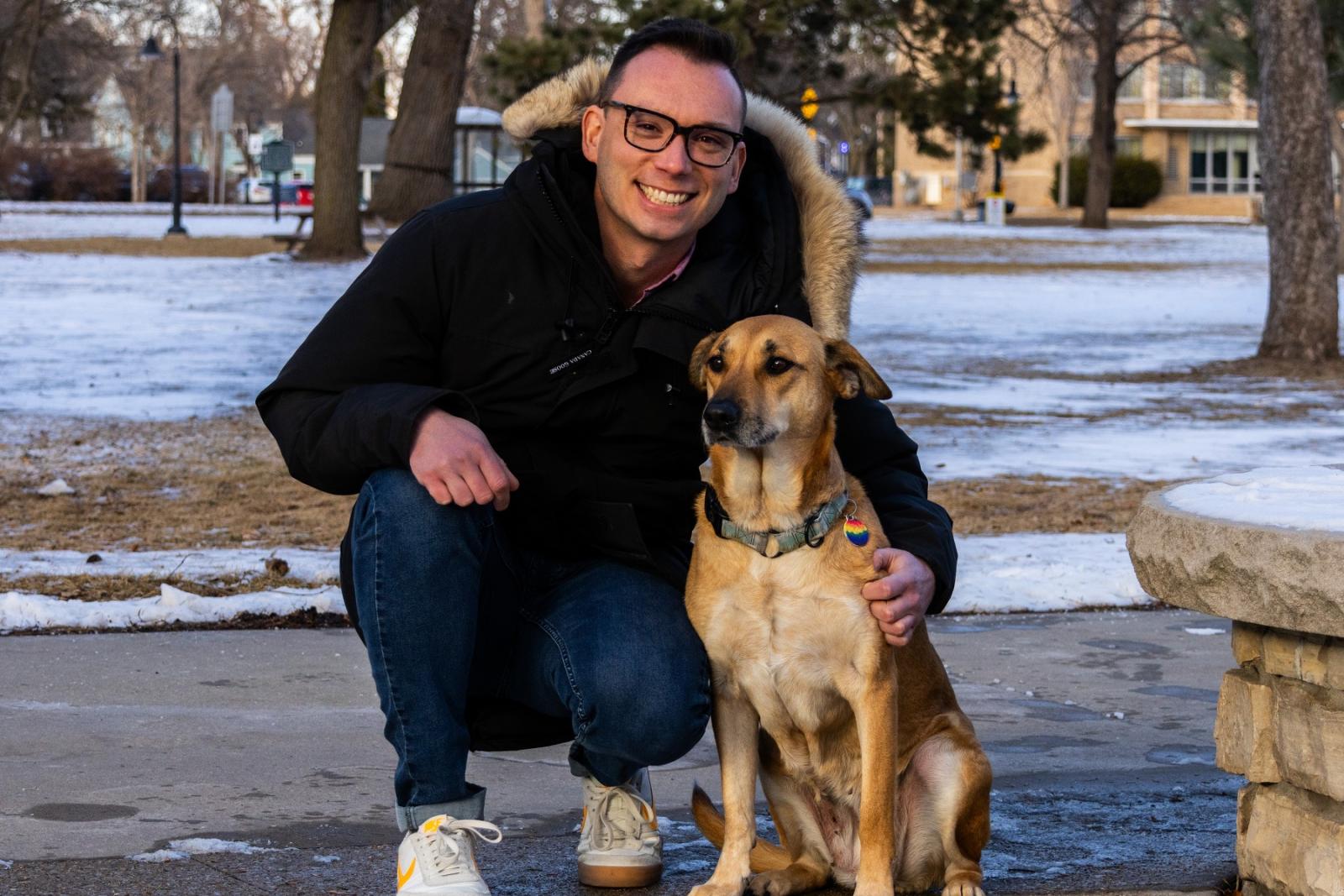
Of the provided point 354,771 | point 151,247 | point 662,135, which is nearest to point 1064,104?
point 151,247

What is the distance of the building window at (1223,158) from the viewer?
72438 mm

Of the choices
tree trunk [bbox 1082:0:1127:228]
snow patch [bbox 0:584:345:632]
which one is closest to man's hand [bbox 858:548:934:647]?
snow patch [bbox 0:584:345:632]

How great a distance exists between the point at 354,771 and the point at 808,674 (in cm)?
146

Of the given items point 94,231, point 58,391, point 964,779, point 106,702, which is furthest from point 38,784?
point 94,231

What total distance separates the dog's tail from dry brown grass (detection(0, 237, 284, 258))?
78.7 ft

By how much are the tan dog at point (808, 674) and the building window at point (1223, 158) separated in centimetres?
7330

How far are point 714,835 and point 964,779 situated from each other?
1.78ft

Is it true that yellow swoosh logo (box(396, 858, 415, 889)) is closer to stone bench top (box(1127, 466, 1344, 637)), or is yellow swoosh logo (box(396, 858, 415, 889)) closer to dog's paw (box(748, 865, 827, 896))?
dog's paw (box(748, 865, 827, 896))

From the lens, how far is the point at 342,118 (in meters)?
23.6

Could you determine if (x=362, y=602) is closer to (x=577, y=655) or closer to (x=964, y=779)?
(x=577, y=655)

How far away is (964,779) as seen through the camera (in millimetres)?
3350

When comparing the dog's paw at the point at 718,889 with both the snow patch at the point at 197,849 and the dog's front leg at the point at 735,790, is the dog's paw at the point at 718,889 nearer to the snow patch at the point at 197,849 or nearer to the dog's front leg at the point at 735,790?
the dog's front leg at the point at 735,790

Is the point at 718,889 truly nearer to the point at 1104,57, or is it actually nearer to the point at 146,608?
the point at 146,608

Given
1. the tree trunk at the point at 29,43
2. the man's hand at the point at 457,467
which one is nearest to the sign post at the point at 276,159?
the tree trunk at the point at 29,43
